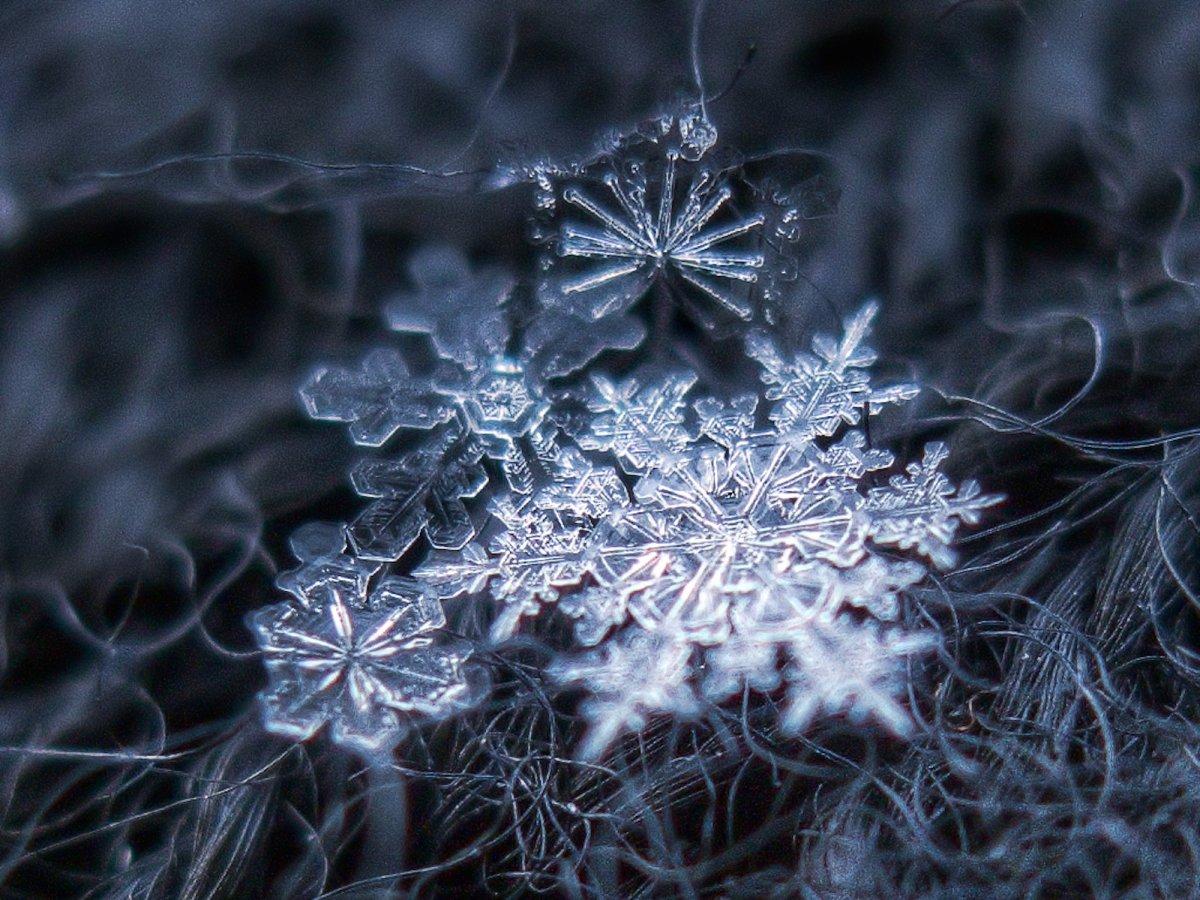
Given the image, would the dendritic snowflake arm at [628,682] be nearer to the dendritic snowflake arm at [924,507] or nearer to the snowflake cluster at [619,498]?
the snowflake cluster at [619,498]

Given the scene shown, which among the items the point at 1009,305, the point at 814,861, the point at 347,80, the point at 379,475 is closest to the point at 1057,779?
the point at 814,861

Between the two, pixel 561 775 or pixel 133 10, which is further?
pixel 561 775

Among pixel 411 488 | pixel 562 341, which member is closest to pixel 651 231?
pixel 562 341

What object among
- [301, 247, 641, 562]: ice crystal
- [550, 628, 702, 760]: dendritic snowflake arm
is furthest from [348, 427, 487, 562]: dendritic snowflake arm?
[550, 628, 702, 760]: dendritic snowflake arm

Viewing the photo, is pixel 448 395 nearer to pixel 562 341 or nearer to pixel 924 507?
pixel 562 341

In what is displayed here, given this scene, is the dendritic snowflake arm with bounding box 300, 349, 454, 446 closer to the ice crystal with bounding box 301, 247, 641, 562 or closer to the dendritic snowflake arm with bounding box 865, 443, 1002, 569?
the ice crystal with bounding box 301, 247, 641, 562

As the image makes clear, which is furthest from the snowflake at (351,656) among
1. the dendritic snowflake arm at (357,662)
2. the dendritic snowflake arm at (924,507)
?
the dendritic snowflake arm at (924,507)

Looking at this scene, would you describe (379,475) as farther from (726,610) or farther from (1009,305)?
(1009,305)
